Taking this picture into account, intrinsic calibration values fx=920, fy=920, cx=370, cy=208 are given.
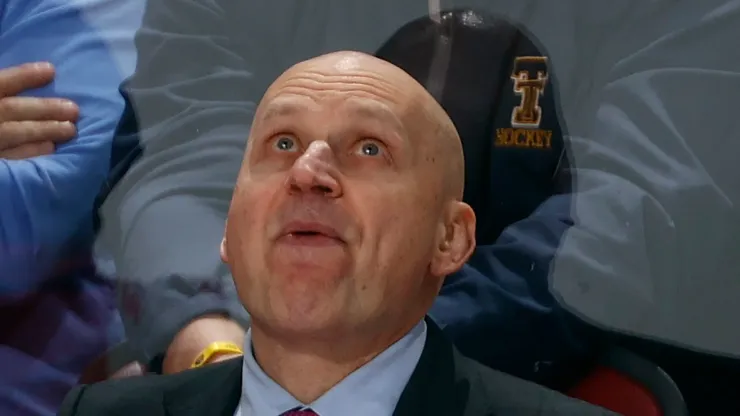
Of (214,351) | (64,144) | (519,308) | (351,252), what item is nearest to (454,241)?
(351,252)

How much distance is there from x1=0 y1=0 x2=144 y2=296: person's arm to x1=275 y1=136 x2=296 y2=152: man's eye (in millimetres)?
364

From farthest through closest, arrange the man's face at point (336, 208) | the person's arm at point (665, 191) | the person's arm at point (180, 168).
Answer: the person's arm at point (180, 168) < the person's arm at point (665, 191) < the man's face at point (336, 208)

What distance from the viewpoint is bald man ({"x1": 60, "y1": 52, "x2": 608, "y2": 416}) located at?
0.62 meters

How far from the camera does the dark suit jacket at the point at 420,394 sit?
0.65m

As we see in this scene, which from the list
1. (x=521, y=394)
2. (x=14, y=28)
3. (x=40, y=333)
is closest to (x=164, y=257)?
(x=40, y=333)

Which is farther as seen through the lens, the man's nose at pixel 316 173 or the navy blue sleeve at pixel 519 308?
the navy blue sleeve at pixel 519 308

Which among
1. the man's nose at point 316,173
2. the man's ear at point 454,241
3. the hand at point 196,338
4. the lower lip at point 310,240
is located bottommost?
the hand at point 196,338

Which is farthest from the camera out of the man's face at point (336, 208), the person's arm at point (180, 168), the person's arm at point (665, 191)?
the person's arm at point (180, 168)

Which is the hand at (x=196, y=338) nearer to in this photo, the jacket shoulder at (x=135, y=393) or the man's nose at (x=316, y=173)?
the jacket shoulder at (x=135, y=393)

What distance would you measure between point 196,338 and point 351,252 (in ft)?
1.06

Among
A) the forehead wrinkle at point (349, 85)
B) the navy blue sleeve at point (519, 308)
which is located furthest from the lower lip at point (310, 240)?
the navy blue sleeve at point (519, 308)

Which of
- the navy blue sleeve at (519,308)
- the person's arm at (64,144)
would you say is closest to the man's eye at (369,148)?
the navy blue sleeve at (519,308)

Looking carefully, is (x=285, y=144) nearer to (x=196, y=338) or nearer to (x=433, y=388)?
(x=433, y=388)

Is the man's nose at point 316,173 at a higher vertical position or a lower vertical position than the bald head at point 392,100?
lower
